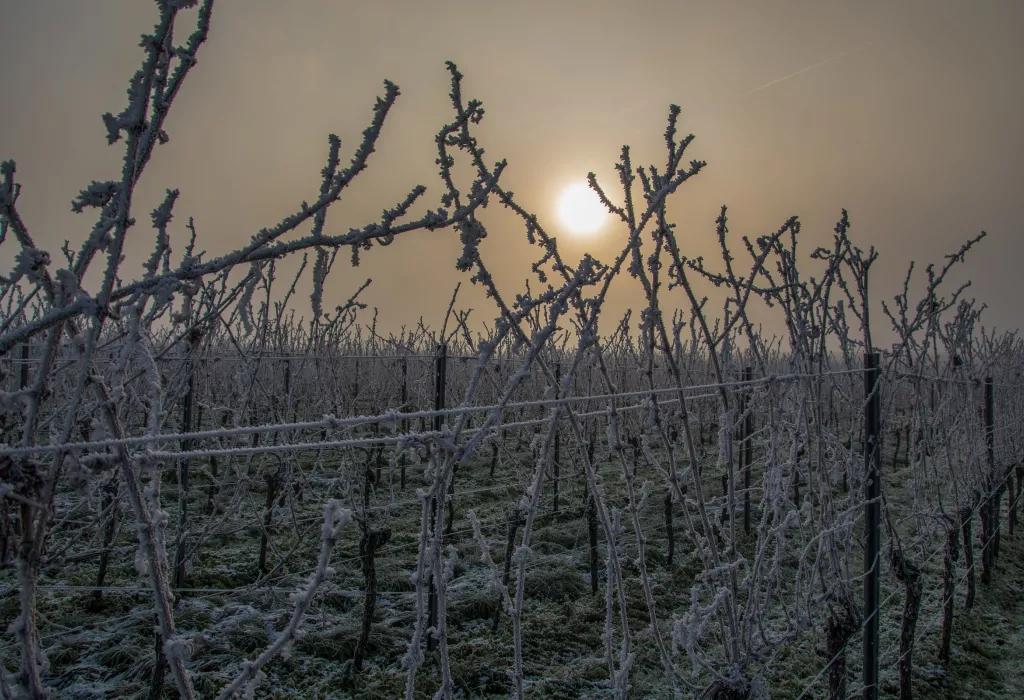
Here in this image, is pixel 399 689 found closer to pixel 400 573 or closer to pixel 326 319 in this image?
pixel 400 573

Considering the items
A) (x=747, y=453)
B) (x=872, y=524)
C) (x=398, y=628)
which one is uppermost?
(x=872, y=524)

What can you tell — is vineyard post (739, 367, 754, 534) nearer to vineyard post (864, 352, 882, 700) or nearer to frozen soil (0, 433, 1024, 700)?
frozen soil (0, 433, 1024, 700)

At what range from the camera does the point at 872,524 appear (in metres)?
2.25

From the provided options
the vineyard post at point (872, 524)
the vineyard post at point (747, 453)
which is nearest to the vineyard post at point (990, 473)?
the vineyard post at point (747, 453)

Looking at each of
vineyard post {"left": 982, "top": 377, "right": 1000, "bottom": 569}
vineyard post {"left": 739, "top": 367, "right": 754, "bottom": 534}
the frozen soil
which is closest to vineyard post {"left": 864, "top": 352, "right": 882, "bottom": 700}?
the frozen soil

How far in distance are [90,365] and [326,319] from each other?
348cm

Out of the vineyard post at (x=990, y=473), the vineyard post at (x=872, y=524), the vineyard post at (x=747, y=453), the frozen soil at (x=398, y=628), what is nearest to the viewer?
the vineyard post at (x=872, y=524)

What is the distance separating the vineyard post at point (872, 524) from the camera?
221 centimetres

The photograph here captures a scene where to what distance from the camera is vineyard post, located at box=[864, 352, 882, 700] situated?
2.21 meters

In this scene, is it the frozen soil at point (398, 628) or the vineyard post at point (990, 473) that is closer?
the frozen soil at point (398, 628)

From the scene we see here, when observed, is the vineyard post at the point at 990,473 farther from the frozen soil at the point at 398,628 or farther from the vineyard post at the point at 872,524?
the vineyard post at the point at 872,524

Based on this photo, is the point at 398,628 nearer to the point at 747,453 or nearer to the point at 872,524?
the point at 872,524

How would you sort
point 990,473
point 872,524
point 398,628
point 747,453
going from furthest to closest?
1. point 747,453
2. point 990,473
3. point 398,628
4. point 872,524

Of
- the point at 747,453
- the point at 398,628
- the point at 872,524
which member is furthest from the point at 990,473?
the point at 398,628
